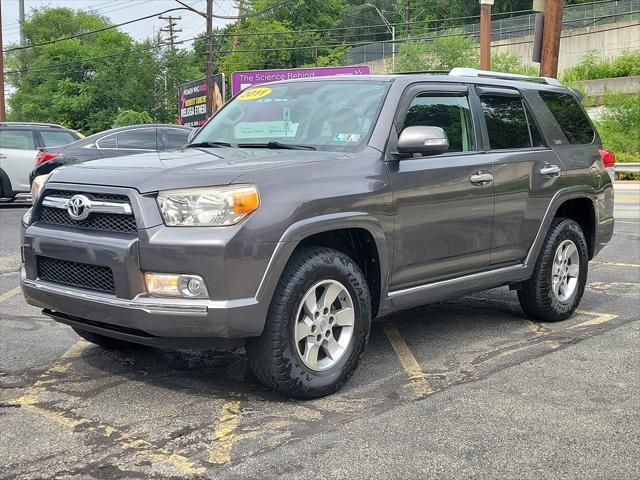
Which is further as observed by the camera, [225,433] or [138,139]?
[138,139]

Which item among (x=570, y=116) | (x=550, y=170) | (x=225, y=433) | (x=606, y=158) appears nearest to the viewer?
(x=225, y=433)

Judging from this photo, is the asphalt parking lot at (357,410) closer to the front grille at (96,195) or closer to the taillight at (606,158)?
the front grille at (96,195)

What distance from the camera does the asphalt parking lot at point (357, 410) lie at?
11.1ft

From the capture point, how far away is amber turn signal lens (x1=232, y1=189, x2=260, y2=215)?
3854 mm

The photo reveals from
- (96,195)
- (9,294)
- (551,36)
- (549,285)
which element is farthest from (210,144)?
(551,36)

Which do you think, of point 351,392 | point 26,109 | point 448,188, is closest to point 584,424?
point 351,392

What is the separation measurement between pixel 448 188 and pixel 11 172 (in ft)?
41.8

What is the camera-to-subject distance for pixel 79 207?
4.10 meters

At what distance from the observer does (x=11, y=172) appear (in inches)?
612

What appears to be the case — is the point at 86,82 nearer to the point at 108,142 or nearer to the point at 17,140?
the point at 17,140

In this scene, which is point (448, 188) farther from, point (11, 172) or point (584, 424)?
point (11, 172)

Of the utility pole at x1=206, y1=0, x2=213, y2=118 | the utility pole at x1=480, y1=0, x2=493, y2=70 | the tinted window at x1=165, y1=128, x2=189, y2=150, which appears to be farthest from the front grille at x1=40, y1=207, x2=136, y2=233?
the utility pole at x1=206, y1=0, x2=213, y2=118

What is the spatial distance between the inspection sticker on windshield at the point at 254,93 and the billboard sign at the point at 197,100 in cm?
3361

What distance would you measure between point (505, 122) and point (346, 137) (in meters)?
1.64
